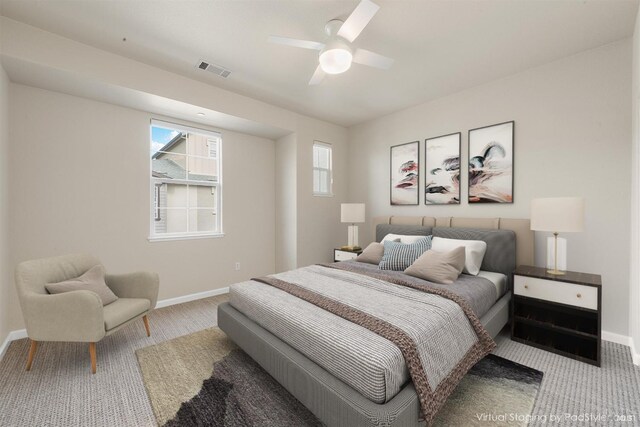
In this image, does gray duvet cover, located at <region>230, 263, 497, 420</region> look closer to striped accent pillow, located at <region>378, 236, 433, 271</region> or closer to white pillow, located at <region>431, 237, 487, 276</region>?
white pillow, located at <region>431, 237, 487, 276</region>

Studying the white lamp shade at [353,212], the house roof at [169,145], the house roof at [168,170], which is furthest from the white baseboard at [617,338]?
the house roof at [169,145]

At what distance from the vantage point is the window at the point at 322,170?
190 inches

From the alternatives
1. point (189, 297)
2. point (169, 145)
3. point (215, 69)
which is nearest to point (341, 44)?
point (215, 69)

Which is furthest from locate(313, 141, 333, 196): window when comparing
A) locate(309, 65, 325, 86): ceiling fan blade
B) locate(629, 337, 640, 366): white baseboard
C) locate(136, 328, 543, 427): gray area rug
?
locate(629, 337, 640, 366): white baseboard

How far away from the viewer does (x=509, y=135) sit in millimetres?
3217

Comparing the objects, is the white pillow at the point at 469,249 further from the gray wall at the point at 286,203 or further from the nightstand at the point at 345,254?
the gray wall at the point at 286,203

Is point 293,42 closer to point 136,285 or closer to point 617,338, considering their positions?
point 136,285

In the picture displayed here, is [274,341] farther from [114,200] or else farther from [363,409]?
[114,200]

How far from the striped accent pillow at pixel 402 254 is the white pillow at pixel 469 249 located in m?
0.14

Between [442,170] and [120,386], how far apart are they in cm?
409

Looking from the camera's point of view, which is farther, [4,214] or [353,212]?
[353,212]

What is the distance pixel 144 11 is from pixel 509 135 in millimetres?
3849

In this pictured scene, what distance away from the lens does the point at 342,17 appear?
2.21m

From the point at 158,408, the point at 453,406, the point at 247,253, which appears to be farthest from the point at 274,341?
the point at 247,253
